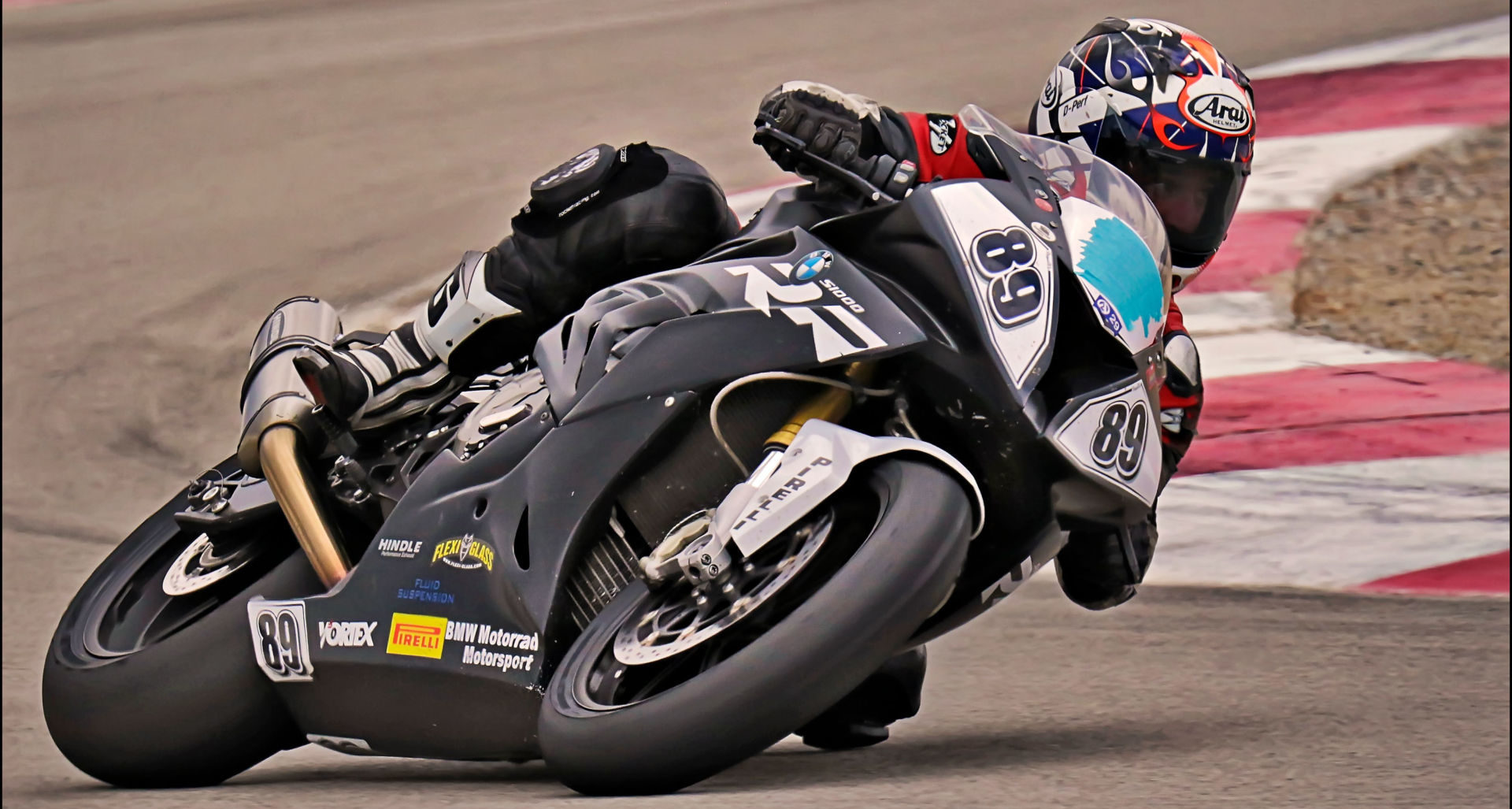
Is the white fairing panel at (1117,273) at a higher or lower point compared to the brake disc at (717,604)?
higher

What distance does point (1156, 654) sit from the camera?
15.5ft

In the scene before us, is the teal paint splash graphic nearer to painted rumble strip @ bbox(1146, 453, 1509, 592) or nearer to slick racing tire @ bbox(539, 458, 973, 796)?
slick racing tire @ bbox(539, 458, 973, 796)

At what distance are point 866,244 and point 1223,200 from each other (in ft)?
2.38

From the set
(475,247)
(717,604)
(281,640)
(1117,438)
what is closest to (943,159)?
(1117,438)

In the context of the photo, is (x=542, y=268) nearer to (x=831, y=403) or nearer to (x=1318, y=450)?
(x=831, y=403)

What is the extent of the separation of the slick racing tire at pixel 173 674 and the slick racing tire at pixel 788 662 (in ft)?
2.94

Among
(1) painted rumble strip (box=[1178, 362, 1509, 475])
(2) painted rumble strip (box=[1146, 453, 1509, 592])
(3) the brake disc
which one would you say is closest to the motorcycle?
(3) the brake disc

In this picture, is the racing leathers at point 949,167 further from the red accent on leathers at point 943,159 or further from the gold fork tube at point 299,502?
the gold fork tube at point 299,502

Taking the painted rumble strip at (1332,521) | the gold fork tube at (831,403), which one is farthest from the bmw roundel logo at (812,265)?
the painted rumble strip at (1332,521)

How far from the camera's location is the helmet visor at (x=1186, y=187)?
334 cm

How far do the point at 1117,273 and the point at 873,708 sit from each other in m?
1.08

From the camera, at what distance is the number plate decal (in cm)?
330

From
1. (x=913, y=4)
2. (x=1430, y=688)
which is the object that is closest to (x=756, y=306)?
(x=1430, y=688)

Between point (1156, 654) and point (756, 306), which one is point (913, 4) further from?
point (756, 306)
